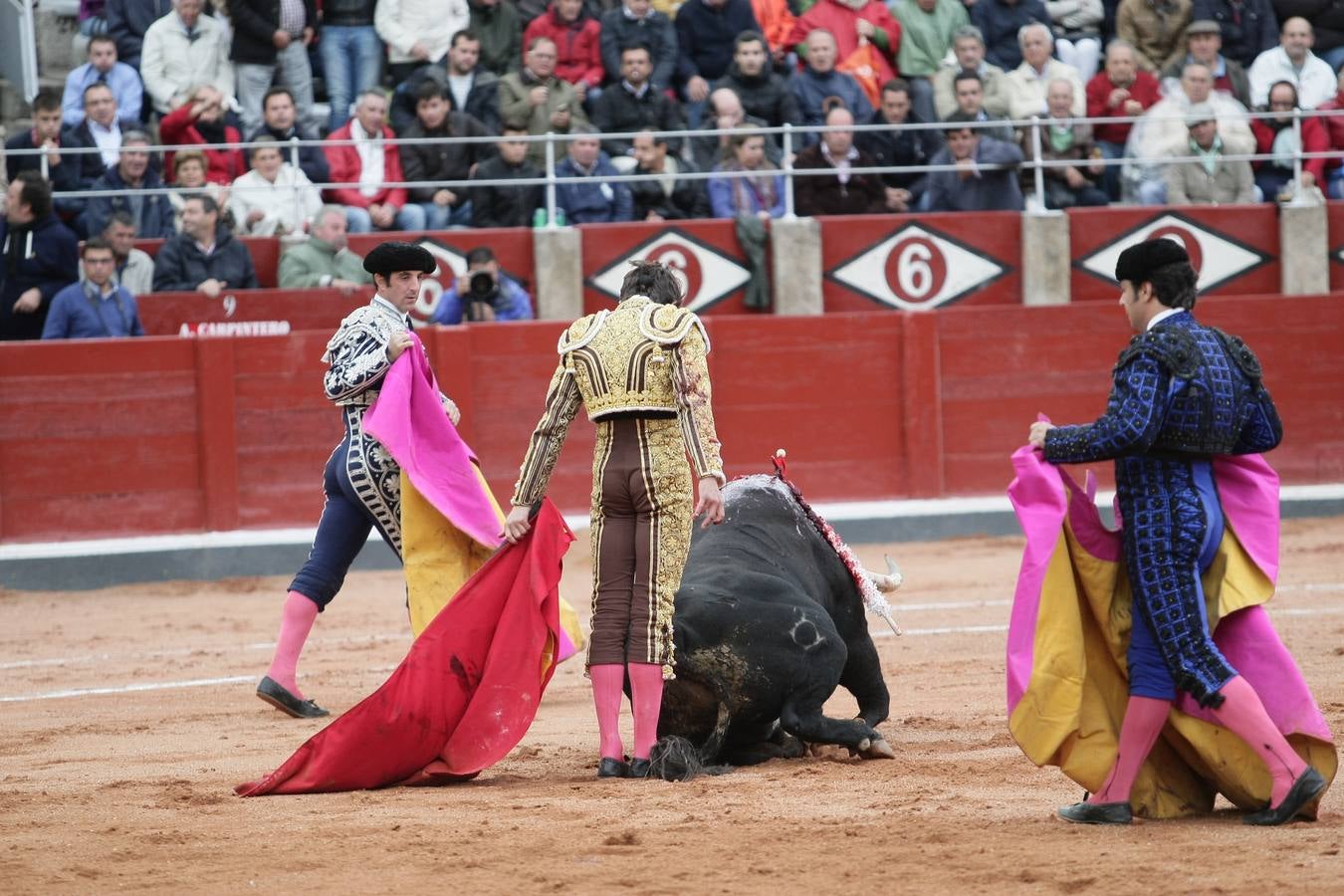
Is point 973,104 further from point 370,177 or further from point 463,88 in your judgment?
point 370,177

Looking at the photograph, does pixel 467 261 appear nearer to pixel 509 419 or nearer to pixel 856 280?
pixel 509 419

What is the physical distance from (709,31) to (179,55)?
327cm

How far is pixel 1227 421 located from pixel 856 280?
7.68 m

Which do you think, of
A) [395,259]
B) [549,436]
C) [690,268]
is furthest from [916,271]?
[549,436]

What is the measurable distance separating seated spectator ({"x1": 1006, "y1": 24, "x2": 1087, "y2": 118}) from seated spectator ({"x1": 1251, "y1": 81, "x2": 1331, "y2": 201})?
1240 mm

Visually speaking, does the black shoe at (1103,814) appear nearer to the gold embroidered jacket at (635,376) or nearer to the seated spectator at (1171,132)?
the gold embroidered jacket at (635,376)

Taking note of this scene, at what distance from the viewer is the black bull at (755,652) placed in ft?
16.0

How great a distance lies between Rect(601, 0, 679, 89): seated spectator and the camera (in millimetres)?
11609

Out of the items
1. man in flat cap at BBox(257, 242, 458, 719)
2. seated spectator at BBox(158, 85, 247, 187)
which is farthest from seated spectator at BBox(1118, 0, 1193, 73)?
man in flat cap at BBox(257, 242, 458, 719)

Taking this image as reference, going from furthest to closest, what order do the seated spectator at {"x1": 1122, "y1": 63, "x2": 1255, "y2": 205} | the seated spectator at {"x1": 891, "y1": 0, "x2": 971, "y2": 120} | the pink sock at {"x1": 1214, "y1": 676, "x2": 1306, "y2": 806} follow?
1. the seated spectator at {"x1": 891, "y1": 0, "x2": 971, "y2": 120}
2. the seated spectator at {"x1": 1122, "y1": 63, "x2": 1255, "y2": 205}
3. the pink sock at {"x1": 1214, "y1": 676, "x2": 1306, "y2": 806}

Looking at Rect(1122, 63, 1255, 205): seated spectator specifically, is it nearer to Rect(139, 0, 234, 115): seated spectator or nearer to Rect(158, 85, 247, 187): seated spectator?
Rect(158, 85, 247, 187): seated spectator

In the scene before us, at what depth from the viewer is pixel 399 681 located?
15.9ft

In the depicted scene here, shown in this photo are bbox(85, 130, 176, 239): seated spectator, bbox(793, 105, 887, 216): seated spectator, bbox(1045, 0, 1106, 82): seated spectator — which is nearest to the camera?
bbox(85, 130, 176, 239): seated spectator

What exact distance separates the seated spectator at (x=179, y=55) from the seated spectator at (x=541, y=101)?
1649 millimetres
